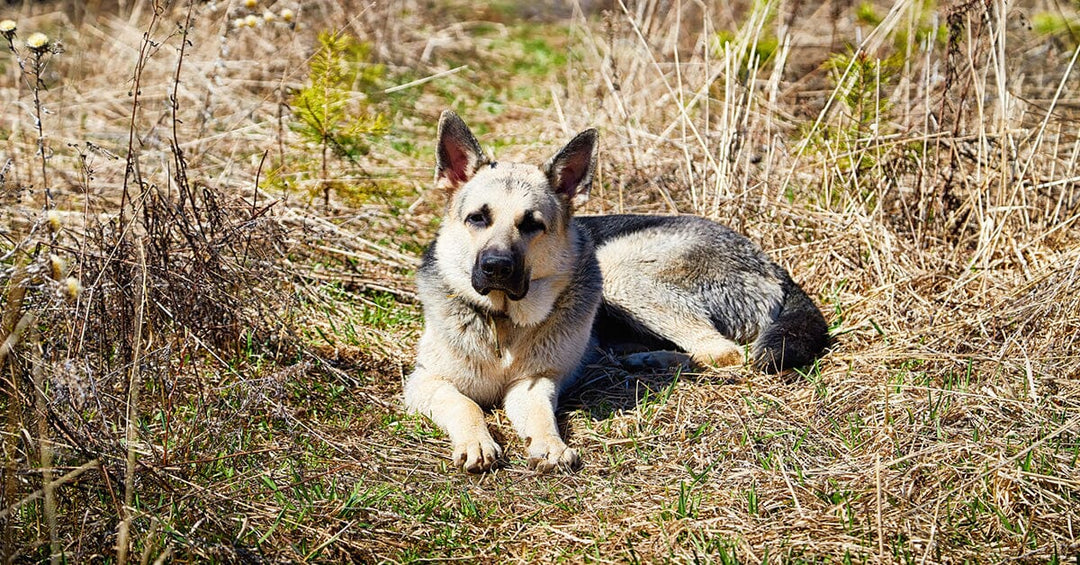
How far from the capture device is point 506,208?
3986 millimetres

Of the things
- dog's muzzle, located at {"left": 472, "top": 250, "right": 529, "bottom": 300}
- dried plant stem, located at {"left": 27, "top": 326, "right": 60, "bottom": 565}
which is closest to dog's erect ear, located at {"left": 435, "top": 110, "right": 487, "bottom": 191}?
dog's muzzle, located at {"left": 472, "top": 250, "right": 529, "bottom": 300}

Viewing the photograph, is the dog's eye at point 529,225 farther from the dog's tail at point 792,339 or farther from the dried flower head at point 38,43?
the dried flower head at point 38,43

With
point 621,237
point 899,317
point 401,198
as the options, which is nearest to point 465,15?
point 401,198

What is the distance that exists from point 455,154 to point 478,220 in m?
0.44

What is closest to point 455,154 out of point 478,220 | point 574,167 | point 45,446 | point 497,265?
point 478,220

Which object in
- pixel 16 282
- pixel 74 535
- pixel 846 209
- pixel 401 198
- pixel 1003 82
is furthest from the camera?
pixel 401 198

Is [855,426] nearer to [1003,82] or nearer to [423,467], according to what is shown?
[423,467]

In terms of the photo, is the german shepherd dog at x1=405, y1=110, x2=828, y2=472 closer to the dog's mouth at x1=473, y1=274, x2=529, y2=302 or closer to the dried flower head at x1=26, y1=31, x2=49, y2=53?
the dog's mouth at x1=473, y1=274, x2=529, y2=302

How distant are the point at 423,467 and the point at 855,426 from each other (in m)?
1.78

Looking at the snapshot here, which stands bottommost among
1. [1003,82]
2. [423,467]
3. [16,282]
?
[423,467]

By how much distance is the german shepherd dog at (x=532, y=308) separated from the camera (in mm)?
3855

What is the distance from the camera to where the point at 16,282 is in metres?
3.09

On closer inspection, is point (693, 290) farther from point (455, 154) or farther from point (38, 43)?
point (38, 43)

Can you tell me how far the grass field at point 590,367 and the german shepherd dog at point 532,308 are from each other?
6.0 inches
